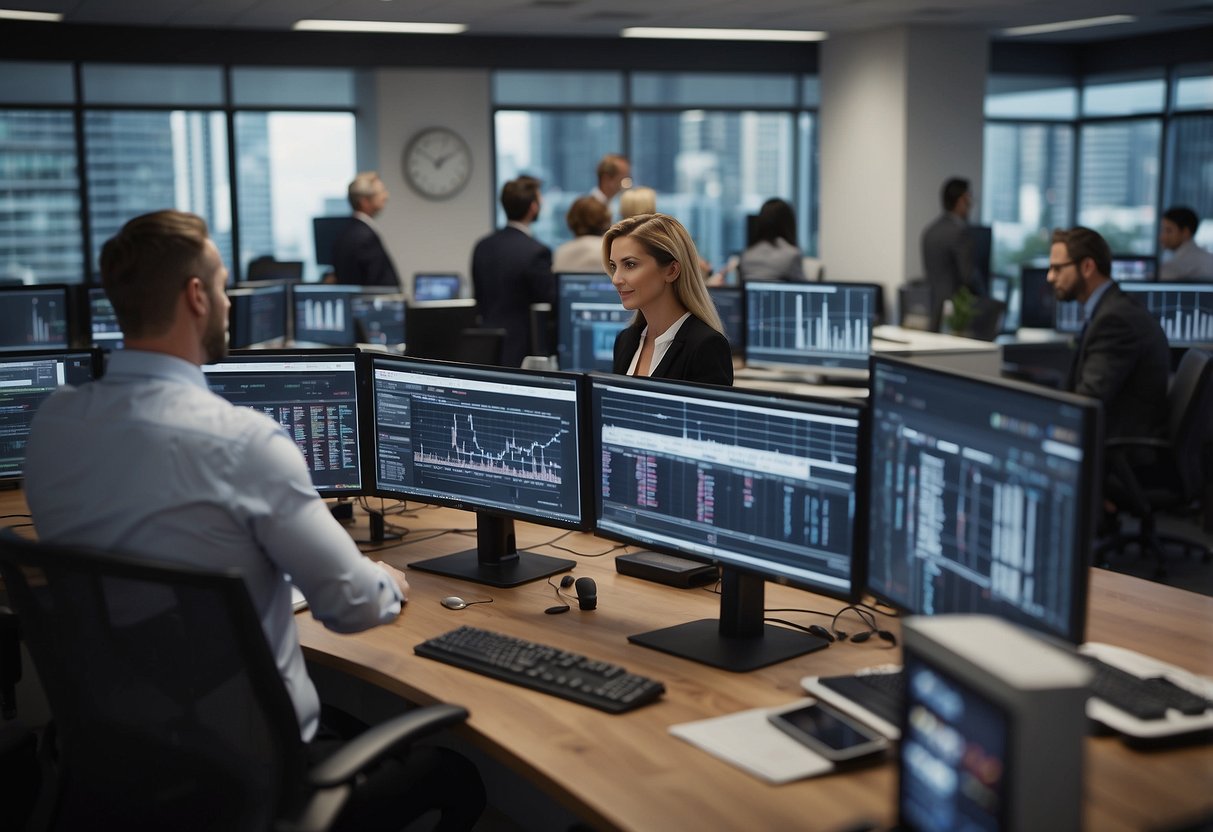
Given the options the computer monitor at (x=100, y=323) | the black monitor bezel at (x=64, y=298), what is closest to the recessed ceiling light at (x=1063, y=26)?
the computer monitor at (x=100, y=323)

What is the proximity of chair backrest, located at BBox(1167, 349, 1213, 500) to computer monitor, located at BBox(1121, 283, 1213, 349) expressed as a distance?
3.26 feet

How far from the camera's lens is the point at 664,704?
1994 millimetres

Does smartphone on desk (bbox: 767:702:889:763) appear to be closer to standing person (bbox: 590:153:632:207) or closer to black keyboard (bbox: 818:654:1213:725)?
black keyboard (bbox: 818:654:1213:725)

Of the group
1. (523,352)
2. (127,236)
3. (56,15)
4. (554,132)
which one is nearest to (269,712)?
(127,236)

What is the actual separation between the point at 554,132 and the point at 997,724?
9.89 m

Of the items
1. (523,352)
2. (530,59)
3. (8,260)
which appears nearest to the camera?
(523,352)

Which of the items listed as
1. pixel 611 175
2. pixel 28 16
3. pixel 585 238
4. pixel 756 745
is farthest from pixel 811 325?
pixel 28 16

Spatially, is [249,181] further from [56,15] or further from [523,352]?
[523,352]

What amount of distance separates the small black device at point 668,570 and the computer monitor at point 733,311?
3.04 meters

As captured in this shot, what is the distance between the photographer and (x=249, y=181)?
10.1 m

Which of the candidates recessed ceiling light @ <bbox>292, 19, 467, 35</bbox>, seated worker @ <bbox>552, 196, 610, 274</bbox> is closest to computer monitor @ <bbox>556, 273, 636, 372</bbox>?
seated worker @ <bbox>552, 196, 610, 274</bbox>

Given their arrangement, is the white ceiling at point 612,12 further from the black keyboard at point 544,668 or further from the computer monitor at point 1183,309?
the black keyboard at point 544,668

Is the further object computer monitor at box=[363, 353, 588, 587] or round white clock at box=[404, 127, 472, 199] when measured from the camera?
round white clock at box=[404, 127, 472, 199]

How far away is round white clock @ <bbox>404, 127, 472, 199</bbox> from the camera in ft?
33.2
